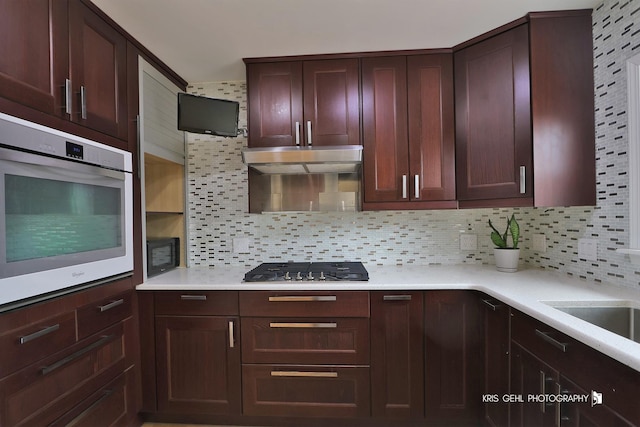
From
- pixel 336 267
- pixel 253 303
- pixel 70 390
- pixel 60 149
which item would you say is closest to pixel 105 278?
pixel 70 390

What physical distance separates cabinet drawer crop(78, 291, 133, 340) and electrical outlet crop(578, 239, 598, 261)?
100 inches

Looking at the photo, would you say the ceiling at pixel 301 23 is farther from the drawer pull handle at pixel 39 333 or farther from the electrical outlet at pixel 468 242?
the drawer pull handle at pixel 39 333

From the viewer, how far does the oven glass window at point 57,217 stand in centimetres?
104

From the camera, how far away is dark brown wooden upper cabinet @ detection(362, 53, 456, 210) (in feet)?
6.07

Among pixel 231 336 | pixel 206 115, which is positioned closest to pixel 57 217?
pixel 206 115

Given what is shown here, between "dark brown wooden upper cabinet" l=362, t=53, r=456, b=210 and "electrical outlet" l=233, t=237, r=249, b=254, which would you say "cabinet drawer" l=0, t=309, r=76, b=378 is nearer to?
"electrical outlet" l=233, t=237, r=249, b=254

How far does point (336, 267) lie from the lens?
6.50 ft

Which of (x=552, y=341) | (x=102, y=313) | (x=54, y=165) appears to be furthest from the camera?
(x=102, y=313)

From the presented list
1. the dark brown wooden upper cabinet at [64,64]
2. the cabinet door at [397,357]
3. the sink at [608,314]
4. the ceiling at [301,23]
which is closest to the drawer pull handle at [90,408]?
the dark brown wooden upper cabinet at [64,64]

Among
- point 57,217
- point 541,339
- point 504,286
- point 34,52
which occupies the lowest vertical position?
point 541,339

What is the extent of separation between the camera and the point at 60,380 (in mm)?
1216

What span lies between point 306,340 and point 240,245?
94 cm

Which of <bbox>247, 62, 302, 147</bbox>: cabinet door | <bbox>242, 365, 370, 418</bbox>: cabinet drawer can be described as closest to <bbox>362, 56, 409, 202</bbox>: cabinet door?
<bbox>247, 62, 302, 147</bbox>: cabinet door

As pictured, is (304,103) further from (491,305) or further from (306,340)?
(491,305)
